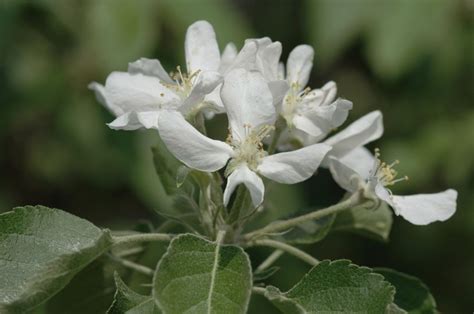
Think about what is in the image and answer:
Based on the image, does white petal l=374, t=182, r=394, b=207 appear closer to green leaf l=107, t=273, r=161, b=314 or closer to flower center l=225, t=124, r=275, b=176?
flower center l=225, t=124, r=275, b=176

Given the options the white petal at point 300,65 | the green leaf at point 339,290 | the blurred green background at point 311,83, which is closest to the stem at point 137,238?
the green leaf at point 339,290

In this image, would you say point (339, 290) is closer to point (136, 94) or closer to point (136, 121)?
point (136, 121)

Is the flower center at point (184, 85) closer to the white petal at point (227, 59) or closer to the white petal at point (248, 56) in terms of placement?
the white petal at point (227, 59)

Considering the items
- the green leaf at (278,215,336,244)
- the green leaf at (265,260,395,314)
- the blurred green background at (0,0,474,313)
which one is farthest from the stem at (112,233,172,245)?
the blurred green background at (0,0,474,313)

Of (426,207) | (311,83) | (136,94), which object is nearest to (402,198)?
(426,207)

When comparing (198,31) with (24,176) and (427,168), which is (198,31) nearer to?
(427,168)
